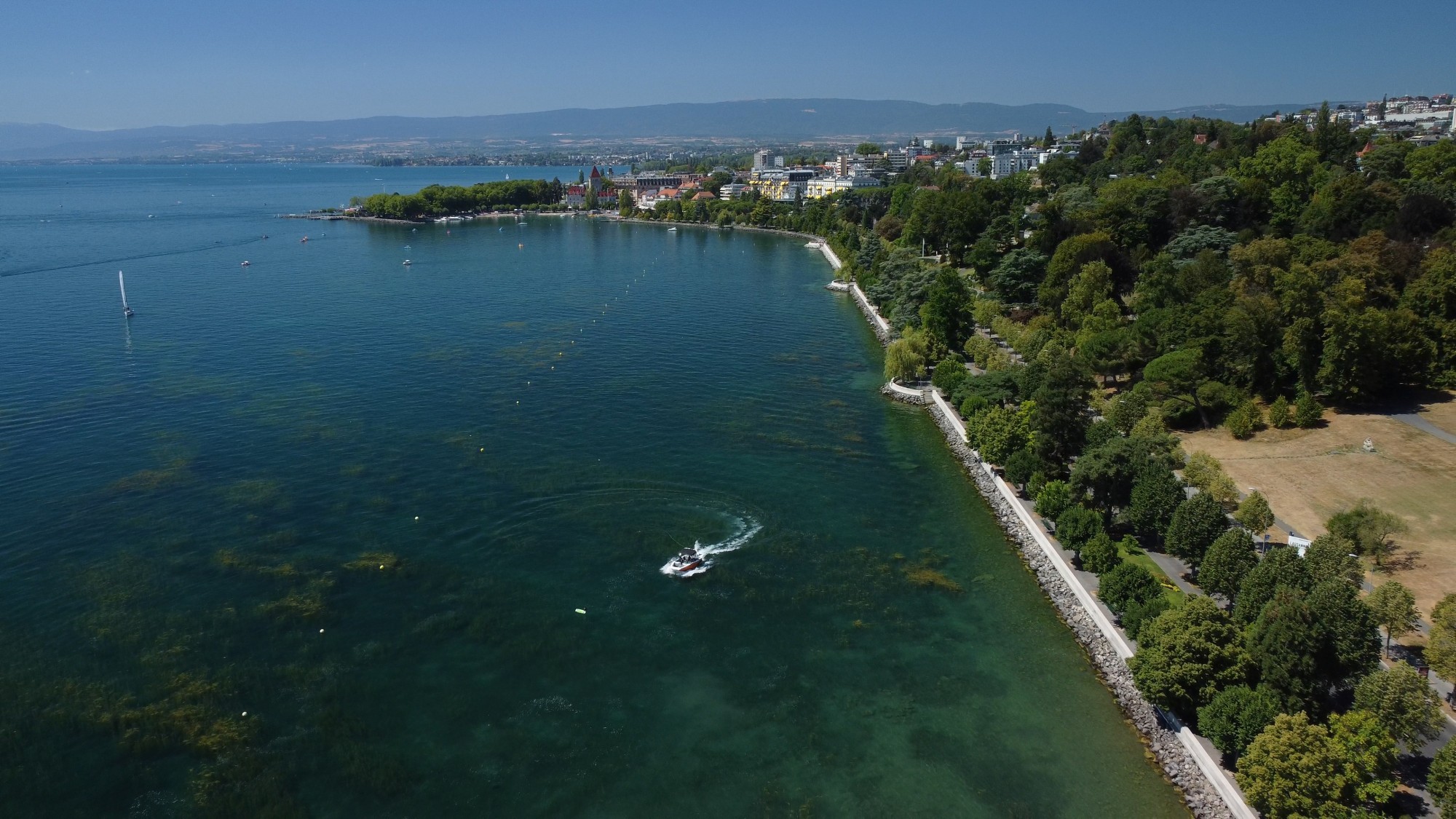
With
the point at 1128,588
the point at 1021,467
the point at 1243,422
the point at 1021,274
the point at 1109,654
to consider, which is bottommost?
the point at 1109,654

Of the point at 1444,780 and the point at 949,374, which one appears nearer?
the point at 1444,780

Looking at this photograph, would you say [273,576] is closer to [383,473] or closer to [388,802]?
[383,473]

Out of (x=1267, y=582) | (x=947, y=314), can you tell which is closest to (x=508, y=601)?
(x=1267, y=582)

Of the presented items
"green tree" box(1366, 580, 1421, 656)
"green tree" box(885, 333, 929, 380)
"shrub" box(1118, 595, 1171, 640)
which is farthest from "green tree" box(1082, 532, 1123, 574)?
"green tree" box(885, 333, 929, 380)

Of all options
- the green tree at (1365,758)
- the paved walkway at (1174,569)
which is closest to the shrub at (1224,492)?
the paved walkway at (1174,569)

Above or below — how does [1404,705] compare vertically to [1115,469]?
below

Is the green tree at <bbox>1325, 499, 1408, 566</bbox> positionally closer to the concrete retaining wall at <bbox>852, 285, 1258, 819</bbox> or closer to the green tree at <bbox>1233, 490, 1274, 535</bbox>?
the green tree at <bbox>1233, 490, 1274, 535</bbox>

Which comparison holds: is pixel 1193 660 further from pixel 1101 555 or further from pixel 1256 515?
pixel 1256 515
